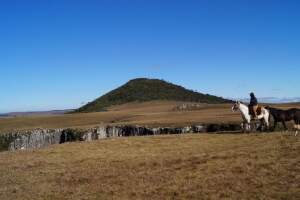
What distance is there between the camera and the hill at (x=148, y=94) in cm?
12067

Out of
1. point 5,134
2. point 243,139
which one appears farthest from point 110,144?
point 5,134

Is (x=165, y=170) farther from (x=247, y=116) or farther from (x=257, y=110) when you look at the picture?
(x=257, y=110)

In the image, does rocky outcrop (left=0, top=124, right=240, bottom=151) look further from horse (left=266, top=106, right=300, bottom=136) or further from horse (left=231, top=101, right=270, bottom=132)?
horse (left=266, top=106, right=300, bottom=136)

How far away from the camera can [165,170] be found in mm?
23594

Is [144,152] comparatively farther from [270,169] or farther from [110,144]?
[270,169]

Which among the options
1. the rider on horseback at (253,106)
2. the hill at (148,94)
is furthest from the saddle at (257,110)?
the hill at (148,94)

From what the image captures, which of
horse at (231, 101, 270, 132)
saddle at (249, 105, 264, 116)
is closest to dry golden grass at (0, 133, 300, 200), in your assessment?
horse at (231, 101, 270, 132)

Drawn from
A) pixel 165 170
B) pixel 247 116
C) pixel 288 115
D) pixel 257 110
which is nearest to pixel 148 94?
pixel 247 116

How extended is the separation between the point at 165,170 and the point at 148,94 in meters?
101

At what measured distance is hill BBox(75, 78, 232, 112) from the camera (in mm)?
120669

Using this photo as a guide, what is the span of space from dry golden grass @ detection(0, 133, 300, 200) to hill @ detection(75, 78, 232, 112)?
8473 cm

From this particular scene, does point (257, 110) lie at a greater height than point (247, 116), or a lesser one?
greater

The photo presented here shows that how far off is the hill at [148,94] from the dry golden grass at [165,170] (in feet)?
278

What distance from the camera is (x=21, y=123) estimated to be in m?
67.9
